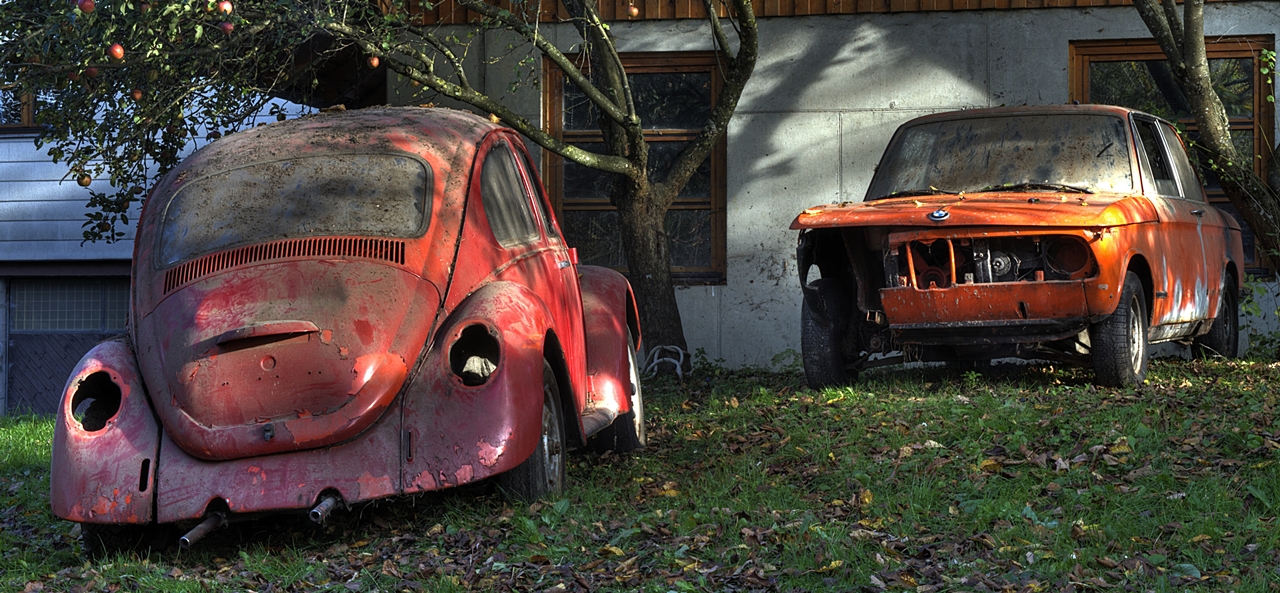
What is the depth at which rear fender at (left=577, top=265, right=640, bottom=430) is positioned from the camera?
260 inches

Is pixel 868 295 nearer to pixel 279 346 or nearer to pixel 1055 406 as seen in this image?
pixel 1055 406

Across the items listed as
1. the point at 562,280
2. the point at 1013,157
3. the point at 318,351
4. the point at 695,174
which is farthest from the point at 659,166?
the point at 318,351

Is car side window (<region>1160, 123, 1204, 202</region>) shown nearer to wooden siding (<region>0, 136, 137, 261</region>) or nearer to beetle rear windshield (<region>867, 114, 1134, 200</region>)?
beetle rear windshield (<region>867, 114, 1134, 200</region>)

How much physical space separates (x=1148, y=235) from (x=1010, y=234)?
1.16 meters

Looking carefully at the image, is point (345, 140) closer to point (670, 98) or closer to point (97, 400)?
point (97, 400)

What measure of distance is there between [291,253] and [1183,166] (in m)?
6.86

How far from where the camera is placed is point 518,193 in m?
6.36

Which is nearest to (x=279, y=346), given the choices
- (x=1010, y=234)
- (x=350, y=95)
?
(x=1010, y=234)

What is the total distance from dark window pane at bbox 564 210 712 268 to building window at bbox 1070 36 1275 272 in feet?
11.9

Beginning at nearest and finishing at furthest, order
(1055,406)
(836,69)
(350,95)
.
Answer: (1055,406), (836,69), (350,95)

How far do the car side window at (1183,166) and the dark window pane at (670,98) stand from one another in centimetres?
448

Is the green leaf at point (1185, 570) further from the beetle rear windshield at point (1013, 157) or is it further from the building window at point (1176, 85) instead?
the building window at point (1176, 85)

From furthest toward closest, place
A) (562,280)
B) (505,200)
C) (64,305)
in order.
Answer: (64,305) < (562,280) < (505,200)

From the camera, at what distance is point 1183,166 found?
954 cm
